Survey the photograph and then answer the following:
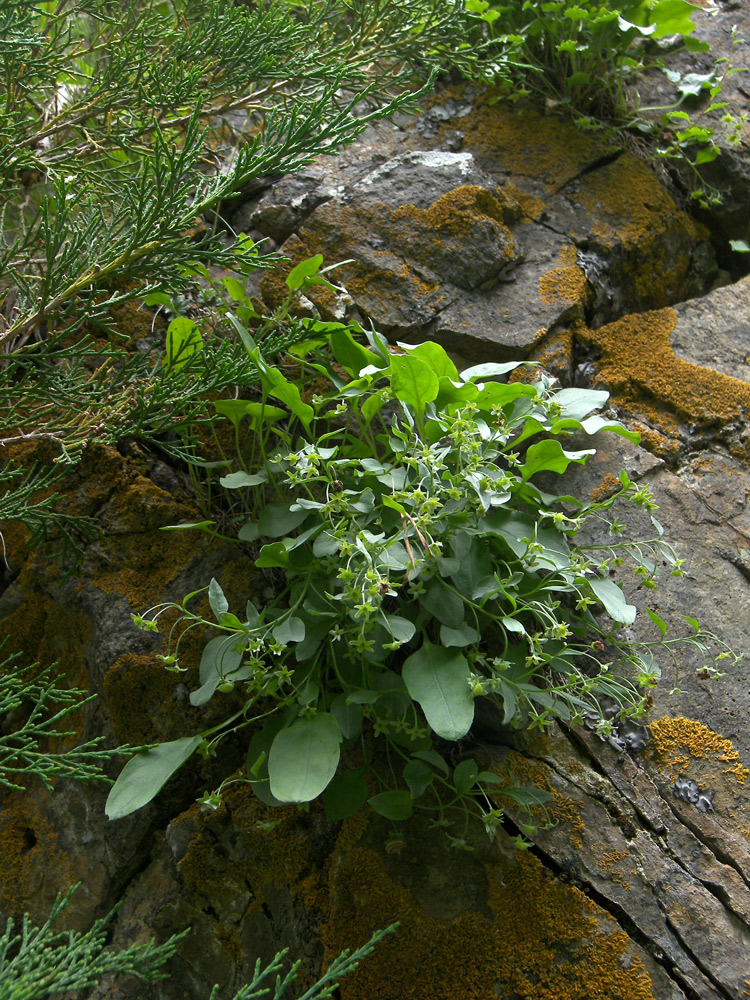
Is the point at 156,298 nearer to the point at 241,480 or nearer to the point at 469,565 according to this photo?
the point at 241,480

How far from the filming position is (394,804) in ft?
5.16

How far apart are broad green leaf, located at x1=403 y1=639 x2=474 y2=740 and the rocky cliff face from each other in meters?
0.39

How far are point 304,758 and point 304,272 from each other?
4.12 feet

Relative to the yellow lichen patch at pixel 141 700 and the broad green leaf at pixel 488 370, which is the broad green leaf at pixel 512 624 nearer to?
the broad green leaf at pixel 488 370

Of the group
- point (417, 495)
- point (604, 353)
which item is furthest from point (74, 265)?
point (604, 353)

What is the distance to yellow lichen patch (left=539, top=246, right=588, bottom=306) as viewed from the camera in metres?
2.47

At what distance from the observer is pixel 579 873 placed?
1650 millimetres

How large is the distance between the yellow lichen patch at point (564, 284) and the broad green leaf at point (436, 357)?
0.78 meters

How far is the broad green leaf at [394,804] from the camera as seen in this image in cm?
157

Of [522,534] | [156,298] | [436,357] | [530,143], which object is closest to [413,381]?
[436,357]

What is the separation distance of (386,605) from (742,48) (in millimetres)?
3120

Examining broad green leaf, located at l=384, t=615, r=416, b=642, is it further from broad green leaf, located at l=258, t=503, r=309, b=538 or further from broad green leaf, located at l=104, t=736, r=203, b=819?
broad green leaf, located at l=104, t=736, r=203, b=819

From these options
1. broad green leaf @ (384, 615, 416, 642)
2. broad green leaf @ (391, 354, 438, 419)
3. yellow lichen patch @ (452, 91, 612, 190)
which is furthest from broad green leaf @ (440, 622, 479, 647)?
yellow lichen patch @ (452, 91, 612, 190)

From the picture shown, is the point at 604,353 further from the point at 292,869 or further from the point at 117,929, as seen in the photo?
the point at 117,929
